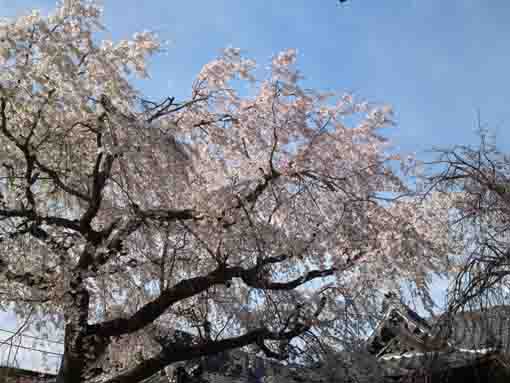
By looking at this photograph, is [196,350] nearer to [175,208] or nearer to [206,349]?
[206,349]

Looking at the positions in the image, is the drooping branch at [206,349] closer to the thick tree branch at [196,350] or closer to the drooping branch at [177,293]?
the thick tree branch at [196,350]

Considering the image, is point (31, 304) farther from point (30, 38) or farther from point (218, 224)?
point (30, 38)

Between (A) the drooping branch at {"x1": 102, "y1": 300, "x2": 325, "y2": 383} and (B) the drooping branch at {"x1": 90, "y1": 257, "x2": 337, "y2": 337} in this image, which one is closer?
(B) the drooping branch at {"x1": 90, "y1": 257, "x2": 337, "y2": 337}

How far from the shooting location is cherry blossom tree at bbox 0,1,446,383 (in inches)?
248

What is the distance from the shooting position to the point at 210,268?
8180 millimetres

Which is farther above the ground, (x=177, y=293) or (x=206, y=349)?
(x=177, y=293)

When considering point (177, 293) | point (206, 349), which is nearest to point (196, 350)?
point (206, 349)

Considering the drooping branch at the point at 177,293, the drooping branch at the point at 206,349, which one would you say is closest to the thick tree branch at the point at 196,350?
the drooping branch at the point at 206,349

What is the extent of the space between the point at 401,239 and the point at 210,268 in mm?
2929

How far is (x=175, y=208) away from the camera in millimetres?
7734

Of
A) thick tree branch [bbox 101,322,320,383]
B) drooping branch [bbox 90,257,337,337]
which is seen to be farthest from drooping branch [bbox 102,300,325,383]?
drooping branch [bbox 90,257,337,337]

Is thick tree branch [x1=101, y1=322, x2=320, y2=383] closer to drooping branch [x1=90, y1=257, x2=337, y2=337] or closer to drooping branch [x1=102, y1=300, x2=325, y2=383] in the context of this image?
drooping branch [x1=102, y1=300, x2=325, y2=383]

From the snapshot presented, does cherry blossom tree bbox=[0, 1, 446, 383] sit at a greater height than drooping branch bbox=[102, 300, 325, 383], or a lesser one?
greater

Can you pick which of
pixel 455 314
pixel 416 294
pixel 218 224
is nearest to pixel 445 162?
pixel 455 314
